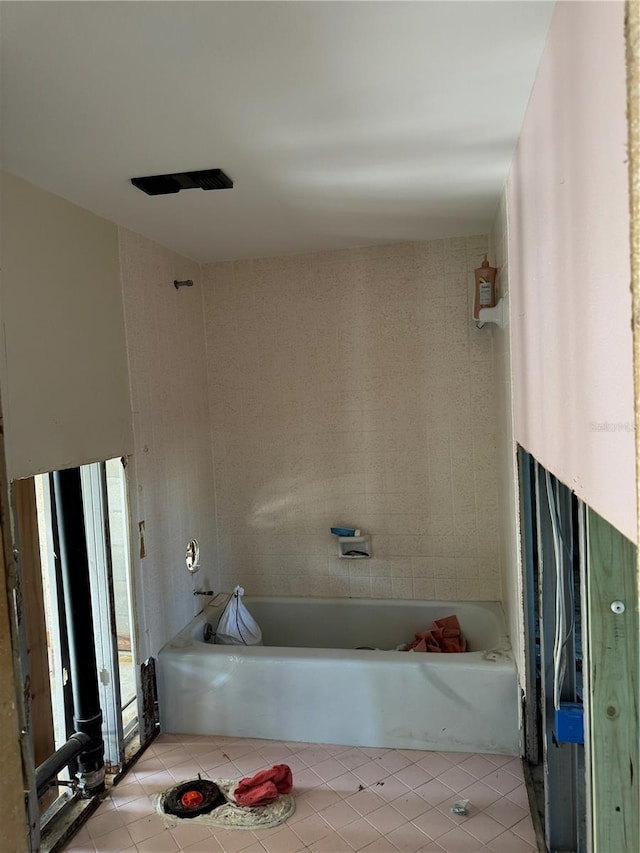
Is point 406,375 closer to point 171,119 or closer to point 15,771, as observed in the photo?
point 171,119

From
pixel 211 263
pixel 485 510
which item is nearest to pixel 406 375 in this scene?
pixel 485 510

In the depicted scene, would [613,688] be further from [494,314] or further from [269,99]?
[494,314]

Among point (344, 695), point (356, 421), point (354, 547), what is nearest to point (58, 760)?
point (344, 695)

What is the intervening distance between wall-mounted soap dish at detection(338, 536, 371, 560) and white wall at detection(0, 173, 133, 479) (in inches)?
53.9

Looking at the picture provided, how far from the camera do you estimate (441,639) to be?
9.77ft

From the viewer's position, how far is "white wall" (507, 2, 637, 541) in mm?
804

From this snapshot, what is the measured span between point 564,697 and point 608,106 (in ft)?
5.04

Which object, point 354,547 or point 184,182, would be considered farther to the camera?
point 354,547

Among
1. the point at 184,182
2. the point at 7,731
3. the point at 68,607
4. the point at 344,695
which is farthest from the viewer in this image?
the point at 344,695

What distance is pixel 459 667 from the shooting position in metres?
2.51

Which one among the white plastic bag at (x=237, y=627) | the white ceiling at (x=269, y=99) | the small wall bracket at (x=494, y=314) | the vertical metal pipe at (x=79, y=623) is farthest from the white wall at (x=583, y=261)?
the white plastic bag at (x=237, y=627)

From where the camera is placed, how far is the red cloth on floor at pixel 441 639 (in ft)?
9.59

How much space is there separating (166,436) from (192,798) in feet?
5.17

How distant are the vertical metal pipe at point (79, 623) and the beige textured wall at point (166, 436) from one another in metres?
0.28
